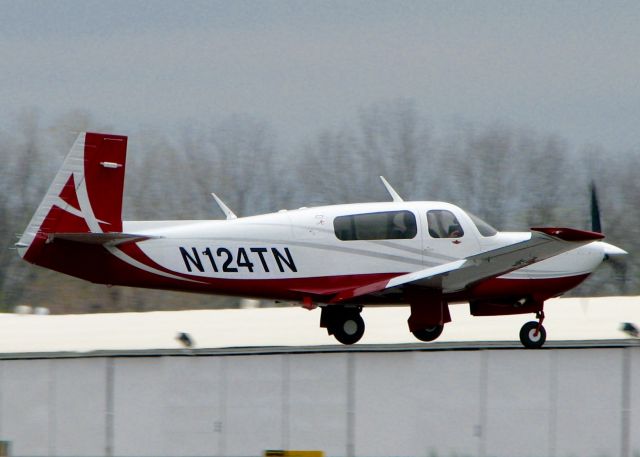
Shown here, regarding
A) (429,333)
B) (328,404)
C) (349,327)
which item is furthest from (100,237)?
(429,333)

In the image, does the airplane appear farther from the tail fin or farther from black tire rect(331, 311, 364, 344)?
black tire rect(331, 311, 364, 344)

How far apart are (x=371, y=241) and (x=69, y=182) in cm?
455

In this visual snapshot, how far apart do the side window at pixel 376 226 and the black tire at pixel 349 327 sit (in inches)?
57.9

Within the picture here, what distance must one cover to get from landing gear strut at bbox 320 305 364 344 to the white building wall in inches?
132

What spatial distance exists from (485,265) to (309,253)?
2.64 m

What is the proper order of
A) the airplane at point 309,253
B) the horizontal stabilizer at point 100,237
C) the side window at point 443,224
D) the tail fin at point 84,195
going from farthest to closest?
the side window at point 443,224 → the airplane at point 309,253 → the tail fin at point 84,195 → the horizontal stabilizer at point 100,237

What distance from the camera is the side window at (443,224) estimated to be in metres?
18.3

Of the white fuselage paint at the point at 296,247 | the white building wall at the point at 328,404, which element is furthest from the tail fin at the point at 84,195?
the white building wall at the point at 328,404

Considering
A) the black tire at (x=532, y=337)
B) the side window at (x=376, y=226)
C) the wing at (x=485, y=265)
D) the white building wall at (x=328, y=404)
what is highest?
the side window at (x=376, y=226)

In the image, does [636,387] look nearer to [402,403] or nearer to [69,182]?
[402,403]

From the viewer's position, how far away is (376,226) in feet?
59.7

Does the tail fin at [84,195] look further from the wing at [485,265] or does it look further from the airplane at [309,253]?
the wing at [485,265]

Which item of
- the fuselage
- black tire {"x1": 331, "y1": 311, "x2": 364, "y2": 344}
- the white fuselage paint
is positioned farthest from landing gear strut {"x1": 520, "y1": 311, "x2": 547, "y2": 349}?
black tire {"x1": 331, "y1": 311, "x2": 364, "y2": 344}

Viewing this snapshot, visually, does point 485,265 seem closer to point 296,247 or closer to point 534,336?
point 534,336
